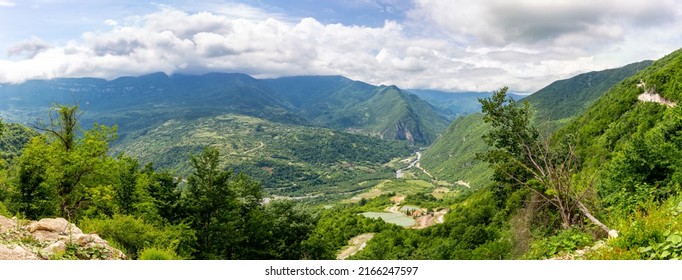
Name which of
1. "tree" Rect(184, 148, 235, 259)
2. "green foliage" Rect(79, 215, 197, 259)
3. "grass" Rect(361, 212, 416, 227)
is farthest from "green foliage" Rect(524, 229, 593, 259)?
"grass" Rect(361, 212, 416, 227)

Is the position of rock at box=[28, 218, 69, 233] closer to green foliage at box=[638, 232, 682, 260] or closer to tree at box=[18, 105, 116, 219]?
green foliage at box=[638, 232, 682, 260]

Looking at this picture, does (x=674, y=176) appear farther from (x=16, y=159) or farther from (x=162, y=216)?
(x=16, y=159)

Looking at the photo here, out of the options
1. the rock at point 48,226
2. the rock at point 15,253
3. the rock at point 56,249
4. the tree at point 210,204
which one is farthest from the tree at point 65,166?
the rock at point 15,253

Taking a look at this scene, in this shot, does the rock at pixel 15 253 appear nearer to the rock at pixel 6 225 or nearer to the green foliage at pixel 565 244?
the rock at pixel 6 225

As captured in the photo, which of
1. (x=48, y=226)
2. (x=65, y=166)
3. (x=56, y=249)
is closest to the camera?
(x=56, y=249)

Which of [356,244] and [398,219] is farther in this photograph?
[398,219]

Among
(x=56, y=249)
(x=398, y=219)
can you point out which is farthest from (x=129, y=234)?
(x=398, y=219)

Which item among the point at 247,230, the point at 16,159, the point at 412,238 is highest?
the point at 16,159

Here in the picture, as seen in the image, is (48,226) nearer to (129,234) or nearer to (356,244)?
(129,234)
